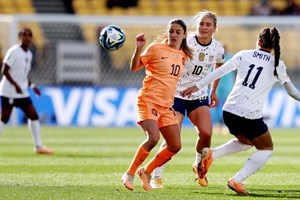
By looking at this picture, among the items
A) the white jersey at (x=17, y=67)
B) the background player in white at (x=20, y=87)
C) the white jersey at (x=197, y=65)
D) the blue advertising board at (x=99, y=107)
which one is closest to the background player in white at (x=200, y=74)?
the white jersey at (x=197, y=65)

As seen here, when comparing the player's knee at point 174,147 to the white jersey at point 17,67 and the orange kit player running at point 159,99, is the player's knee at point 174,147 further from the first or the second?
the white jersey at point 17,67

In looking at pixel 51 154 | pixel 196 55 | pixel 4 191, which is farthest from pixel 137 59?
pixel 51 154

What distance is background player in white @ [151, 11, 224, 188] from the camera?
12141 mm

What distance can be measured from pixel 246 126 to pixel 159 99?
3.58ft

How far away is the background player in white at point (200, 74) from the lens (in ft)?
39.8

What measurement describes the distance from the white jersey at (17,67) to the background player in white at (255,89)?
6911 mm

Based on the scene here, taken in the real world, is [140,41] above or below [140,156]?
above

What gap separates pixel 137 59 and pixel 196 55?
1.37m

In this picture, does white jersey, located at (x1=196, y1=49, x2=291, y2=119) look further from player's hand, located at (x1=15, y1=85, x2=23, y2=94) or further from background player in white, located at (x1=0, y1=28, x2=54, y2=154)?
player's hand, located at (x1=15, y1=85, x2=23, y2=94)

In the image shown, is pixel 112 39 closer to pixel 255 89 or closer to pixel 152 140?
pixel 152 140

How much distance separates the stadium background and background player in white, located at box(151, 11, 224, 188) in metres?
12.9

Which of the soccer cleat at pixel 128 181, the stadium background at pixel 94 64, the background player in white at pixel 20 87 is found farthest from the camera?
the stadium background at pixel 94 64

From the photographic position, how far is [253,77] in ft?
36.3

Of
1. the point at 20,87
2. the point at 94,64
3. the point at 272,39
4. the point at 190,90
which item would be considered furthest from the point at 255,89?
the point at 94,64
